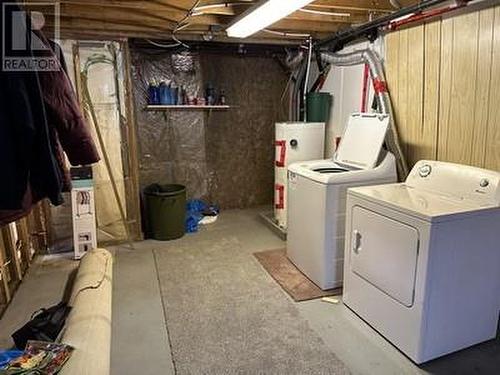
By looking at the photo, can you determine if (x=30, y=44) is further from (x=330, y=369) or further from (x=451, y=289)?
(x=451, y=289)

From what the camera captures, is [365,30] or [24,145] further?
[365,30]

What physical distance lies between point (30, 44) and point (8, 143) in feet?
1.32

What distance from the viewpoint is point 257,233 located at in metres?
4.23

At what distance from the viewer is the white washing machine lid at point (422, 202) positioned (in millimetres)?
1951

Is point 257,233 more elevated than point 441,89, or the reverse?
point 441,89

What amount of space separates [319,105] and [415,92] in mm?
1257

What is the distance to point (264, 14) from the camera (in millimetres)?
2635

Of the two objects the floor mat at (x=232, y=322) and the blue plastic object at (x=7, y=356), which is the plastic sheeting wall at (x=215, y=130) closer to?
the floor mat at (x=232, y=322)

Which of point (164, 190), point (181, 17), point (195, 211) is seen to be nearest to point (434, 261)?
point (181, 17)

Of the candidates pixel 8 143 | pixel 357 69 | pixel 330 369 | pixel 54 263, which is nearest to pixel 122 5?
pixel 8 143

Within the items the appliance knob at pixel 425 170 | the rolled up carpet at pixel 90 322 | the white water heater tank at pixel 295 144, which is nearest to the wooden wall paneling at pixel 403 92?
the appliance knob at pixel 425 170

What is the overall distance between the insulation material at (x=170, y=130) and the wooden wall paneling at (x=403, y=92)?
2.50m

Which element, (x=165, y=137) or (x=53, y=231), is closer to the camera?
(x=53, y=231)

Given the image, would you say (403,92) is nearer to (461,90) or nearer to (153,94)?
(461,90)
